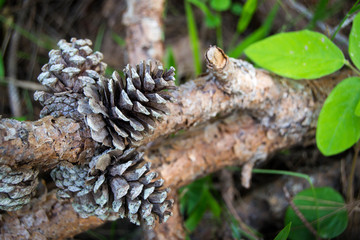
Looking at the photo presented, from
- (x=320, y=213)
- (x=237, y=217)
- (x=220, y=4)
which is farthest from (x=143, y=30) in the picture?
(x=320, y=213)

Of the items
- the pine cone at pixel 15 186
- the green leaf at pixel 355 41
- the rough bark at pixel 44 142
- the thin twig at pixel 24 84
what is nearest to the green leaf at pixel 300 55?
the green leaf at pixel 355 41

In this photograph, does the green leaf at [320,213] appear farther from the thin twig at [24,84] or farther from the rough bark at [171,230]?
the thin twig at [24,84]

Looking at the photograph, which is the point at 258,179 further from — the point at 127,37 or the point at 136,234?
the point at 127,37

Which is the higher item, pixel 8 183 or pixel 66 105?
pixel 66 105

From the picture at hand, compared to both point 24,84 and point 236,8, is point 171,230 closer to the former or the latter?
point 24,84

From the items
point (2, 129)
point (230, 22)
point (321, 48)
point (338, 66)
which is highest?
point (230, 22)

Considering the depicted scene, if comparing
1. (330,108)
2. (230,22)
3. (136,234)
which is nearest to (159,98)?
(330,108)
